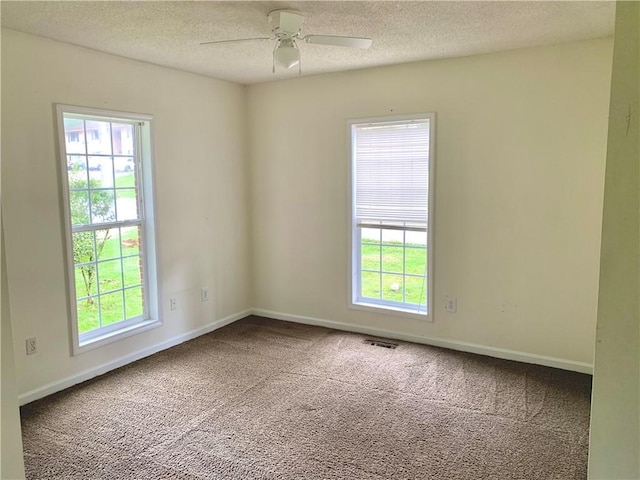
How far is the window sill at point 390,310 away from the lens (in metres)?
4.25

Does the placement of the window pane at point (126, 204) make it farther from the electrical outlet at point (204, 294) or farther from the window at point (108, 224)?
the electrical outlet at point (204, 294)

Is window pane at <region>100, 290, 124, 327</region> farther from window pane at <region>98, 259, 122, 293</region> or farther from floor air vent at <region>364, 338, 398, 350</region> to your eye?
floor air vent at <region>364, 338, 398, 350</region>

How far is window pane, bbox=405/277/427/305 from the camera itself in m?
4.29

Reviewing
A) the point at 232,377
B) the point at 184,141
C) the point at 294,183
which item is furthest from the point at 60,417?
the point at 294,183

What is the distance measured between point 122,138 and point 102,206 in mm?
598

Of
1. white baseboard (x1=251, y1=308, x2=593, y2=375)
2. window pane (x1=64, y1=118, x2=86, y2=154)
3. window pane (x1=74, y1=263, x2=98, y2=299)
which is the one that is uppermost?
window pane (x1=64, y1=118, x2=86, y2=154)

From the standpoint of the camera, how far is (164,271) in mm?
4195

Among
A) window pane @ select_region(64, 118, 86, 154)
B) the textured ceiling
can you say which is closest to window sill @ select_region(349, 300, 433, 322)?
the textured ceiling

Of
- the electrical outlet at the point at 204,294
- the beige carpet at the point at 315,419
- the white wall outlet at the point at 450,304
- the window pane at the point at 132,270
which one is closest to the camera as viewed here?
the beige carpet at the point at 315,419

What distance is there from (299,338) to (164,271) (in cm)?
139

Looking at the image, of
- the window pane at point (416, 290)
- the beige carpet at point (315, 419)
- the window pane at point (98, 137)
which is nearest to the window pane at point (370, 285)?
the window pane at point (416, 290)

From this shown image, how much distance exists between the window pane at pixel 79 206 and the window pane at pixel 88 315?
0.62m

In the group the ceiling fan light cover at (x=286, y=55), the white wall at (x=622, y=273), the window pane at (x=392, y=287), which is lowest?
the window pane at (x=392, y=287)

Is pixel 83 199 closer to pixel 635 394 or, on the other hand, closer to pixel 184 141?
pixel 184 141
